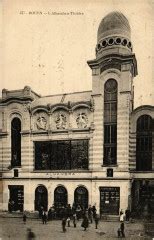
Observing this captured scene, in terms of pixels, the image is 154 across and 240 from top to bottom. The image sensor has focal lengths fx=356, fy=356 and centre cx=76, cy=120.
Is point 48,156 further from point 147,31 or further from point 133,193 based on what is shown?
point 147,31

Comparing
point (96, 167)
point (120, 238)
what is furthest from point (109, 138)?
point (120, 238)

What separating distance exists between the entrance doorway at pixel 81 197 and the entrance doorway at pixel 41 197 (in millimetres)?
2186

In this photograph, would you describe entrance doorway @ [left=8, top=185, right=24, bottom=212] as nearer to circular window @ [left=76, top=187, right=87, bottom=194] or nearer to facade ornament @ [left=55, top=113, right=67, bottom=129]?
circular window @ [left=76, top=187, right=87, bottom=194]

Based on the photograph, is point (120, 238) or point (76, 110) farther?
point (76, 110)

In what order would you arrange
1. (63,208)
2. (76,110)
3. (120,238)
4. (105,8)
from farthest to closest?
(76,110)
(63,208)
(120,238)
(105,8)

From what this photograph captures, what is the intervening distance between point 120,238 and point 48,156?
9147 millimetres

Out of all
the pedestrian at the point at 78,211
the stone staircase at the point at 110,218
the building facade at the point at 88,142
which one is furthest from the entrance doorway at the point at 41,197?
the stone staircase at the point at 110,218

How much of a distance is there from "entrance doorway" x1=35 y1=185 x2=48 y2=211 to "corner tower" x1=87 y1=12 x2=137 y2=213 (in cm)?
405

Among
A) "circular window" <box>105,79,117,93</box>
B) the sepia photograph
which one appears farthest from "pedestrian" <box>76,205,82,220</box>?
"circular window" <box>105,79,117,93</box>

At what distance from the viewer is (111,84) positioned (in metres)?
23.7

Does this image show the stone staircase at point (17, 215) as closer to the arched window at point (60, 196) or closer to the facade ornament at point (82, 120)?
the arched window at point (60, 196)

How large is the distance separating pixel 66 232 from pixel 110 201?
554 cm

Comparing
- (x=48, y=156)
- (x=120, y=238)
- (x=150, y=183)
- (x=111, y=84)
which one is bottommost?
(x=120, y=238)

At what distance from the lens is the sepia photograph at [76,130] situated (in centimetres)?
1803
